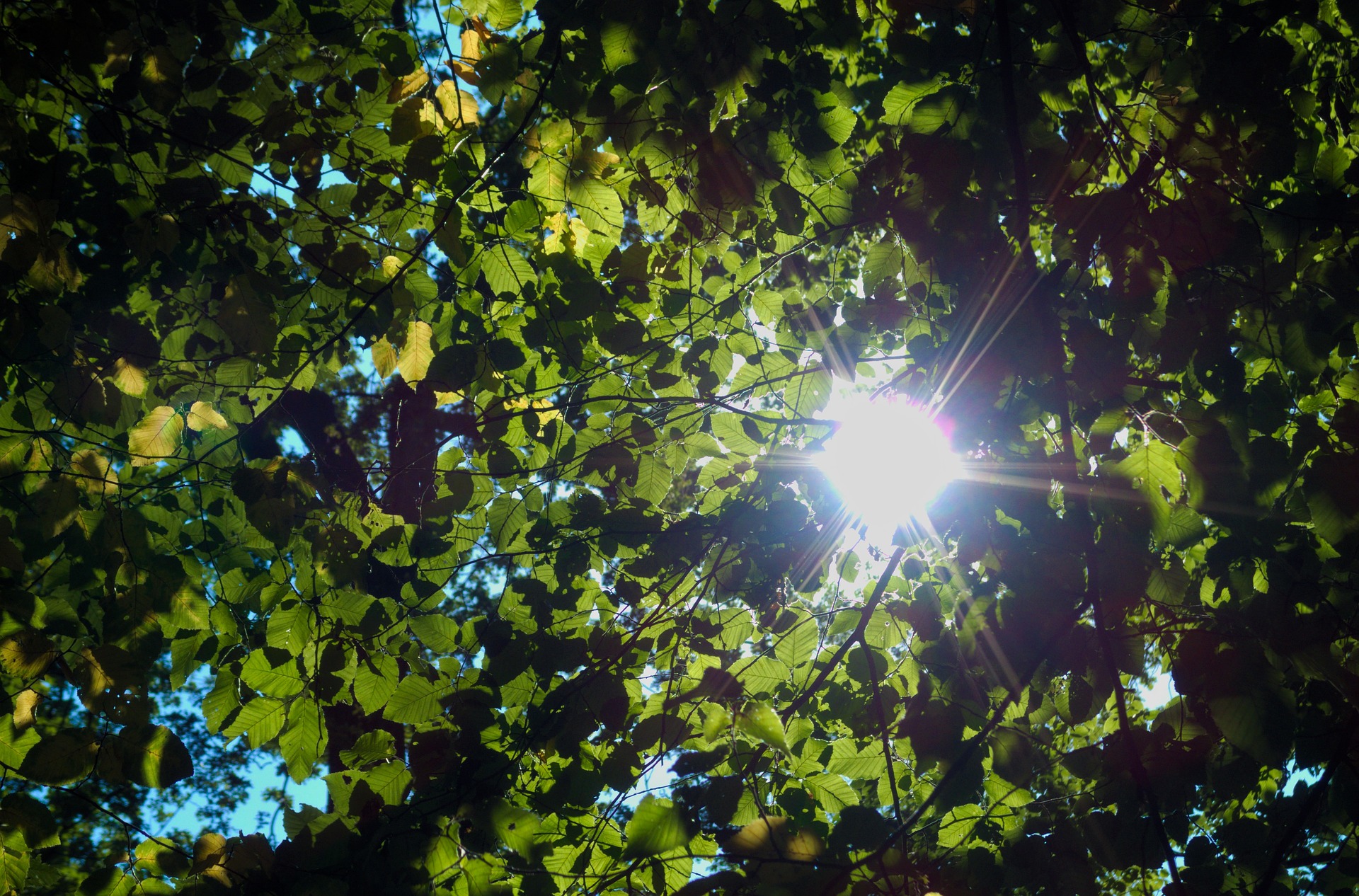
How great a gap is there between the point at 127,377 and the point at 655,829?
2.23 meters

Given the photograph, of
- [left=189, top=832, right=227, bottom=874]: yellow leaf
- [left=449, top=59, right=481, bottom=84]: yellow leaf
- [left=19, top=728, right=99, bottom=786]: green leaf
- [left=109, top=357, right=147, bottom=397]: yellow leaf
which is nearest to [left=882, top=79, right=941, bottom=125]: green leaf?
[left=449, top=59, right=481, bottom=84]: yellow leaf

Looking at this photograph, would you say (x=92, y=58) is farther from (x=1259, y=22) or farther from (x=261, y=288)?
(x=1259, y=22)

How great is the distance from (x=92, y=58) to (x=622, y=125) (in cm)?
156

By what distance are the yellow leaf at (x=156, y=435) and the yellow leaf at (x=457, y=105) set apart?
4.31 feet

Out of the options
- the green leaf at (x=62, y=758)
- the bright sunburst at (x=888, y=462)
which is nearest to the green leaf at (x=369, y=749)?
the green leaf at (x=62, y=758)

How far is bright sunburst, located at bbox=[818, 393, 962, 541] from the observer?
2.19 meters

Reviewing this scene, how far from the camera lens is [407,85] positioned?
2186 millimetres

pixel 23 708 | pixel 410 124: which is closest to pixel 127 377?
pixel 23 708

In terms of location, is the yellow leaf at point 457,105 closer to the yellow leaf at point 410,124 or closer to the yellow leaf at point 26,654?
the yellow leaf at point 410,124

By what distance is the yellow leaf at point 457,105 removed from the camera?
89.7 inches

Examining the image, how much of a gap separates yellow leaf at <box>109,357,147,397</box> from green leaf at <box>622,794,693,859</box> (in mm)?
2115

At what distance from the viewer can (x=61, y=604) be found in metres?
2.24

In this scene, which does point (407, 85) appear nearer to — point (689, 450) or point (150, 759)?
point (689, 450)

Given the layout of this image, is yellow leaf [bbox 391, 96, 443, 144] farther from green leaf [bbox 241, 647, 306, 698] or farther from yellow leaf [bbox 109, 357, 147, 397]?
green leaf [bbox 241, 647, 306, 698]
